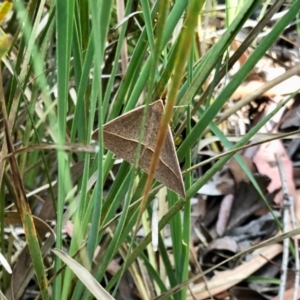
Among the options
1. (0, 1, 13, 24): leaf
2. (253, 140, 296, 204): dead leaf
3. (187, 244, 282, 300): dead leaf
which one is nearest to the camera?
(0, 1, 13, 24): leaf

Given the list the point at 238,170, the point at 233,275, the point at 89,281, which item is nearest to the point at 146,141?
the point at 89,281

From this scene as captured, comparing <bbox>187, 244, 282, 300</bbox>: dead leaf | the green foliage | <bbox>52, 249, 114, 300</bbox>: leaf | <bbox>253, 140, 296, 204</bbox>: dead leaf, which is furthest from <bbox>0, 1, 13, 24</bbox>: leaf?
<bbox>253, 140, 296, 204</bbox>: dead leaf

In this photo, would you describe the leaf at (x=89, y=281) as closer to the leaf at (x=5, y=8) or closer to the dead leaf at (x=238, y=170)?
the leaf at (x=5, y=8)

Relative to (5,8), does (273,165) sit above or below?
below

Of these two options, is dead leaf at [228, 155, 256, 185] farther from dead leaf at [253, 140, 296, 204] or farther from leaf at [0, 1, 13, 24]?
leaf at [0, 1, 13, 24]

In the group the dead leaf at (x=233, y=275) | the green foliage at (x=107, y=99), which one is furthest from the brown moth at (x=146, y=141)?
the dead leaf at (x=233, y=275)

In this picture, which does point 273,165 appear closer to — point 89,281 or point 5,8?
point 89,281

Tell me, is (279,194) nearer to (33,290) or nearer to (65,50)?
(33,290)

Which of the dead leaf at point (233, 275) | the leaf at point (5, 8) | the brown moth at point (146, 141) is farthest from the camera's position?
the dead leaf at point (233, 275)
